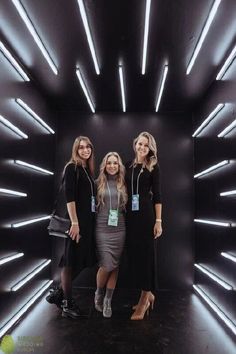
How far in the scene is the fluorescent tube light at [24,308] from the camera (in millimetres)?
2348

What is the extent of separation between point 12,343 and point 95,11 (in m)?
2.45

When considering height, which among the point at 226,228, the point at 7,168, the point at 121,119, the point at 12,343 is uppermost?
the point at 121,119

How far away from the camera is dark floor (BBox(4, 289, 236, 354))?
2219mm

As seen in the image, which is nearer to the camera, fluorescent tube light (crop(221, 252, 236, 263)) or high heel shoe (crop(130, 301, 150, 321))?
fluorescent tube light (crop(221, 252, 236, 263))

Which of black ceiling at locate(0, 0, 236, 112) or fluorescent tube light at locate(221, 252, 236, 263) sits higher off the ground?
black ceiling at locate(0, 0, 236, 112)

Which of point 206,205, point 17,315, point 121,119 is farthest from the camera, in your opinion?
point 121,119

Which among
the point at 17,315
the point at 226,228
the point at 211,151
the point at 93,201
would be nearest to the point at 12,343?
the point at 17,315

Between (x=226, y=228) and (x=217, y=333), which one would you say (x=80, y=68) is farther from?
(x=217, y=333)

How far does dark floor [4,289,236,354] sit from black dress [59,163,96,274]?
19.6 inches

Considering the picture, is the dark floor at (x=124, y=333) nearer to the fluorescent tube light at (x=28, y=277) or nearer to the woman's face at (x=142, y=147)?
the fluorescent tube light at (x=28, y=277)

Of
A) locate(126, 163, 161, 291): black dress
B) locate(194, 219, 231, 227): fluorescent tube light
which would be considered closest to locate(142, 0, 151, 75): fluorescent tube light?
locate(126, 163, 161, 291): black dress

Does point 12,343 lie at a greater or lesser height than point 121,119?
lesser

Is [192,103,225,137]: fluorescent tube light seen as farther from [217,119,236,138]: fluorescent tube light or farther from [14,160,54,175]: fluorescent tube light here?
[14,160,54,175]: fluorescent tube light

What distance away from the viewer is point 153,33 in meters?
2.23
